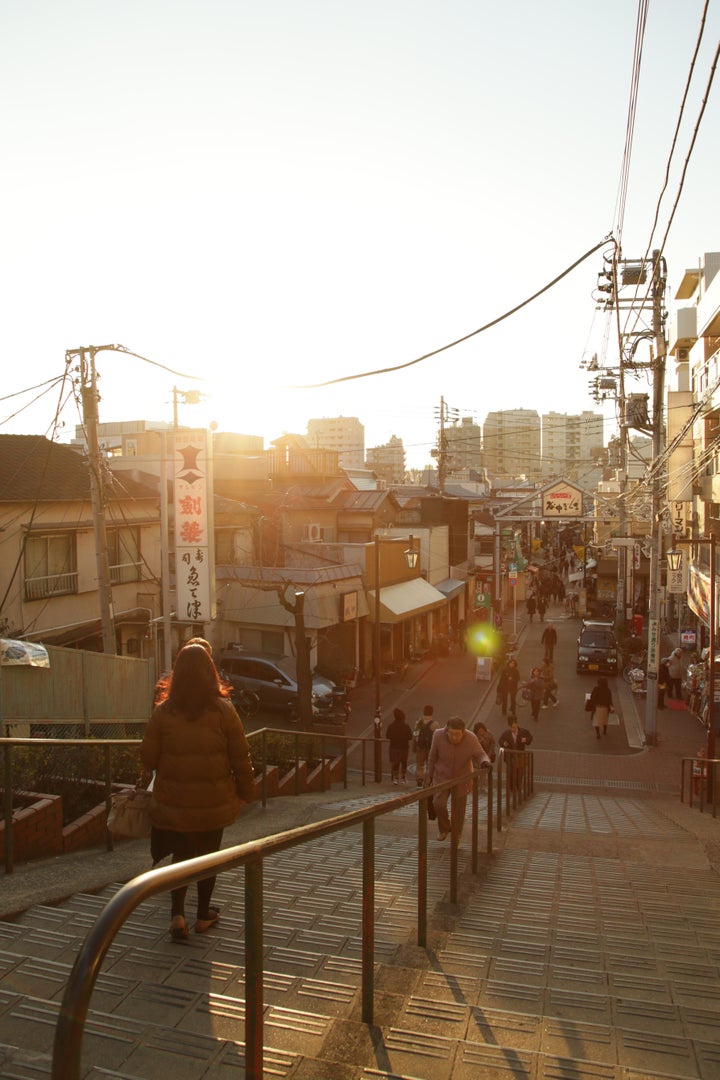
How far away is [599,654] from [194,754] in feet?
93.8

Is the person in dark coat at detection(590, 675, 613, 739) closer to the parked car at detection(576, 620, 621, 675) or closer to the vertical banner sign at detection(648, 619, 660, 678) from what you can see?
the vertical banner sign at detection(648, 619, 660, 678)

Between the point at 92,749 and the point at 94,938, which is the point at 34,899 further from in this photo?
the point at 94,938

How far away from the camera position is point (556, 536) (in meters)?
93.8

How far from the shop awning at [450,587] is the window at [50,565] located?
18.8m

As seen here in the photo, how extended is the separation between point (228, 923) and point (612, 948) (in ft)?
7.11

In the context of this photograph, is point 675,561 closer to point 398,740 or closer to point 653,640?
point 653,640

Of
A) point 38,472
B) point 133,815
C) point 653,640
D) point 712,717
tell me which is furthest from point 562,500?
point 133,815

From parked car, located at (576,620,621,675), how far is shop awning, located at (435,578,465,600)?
732 cm

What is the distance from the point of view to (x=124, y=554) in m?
24.5

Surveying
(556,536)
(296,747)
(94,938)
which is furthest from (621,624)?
(556,536)

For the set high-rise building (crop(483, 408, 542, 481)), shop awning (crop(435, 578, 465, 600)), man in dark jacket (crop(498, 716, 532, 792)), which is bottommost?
man in dark jacket (crop(498, 716, 532, 792))

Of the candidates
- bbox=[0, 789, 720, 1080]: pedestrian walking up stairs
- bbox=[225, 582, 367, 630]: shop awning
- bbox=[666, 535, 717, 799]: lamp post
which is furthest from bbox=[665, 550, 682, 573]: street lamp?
bbox=[0, 789, 720, 1080]: pedestrian walking up stairs

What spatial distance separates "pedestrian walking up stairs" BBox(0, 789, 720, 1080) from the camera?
283cm

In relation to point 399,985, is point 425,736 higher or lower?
lower
